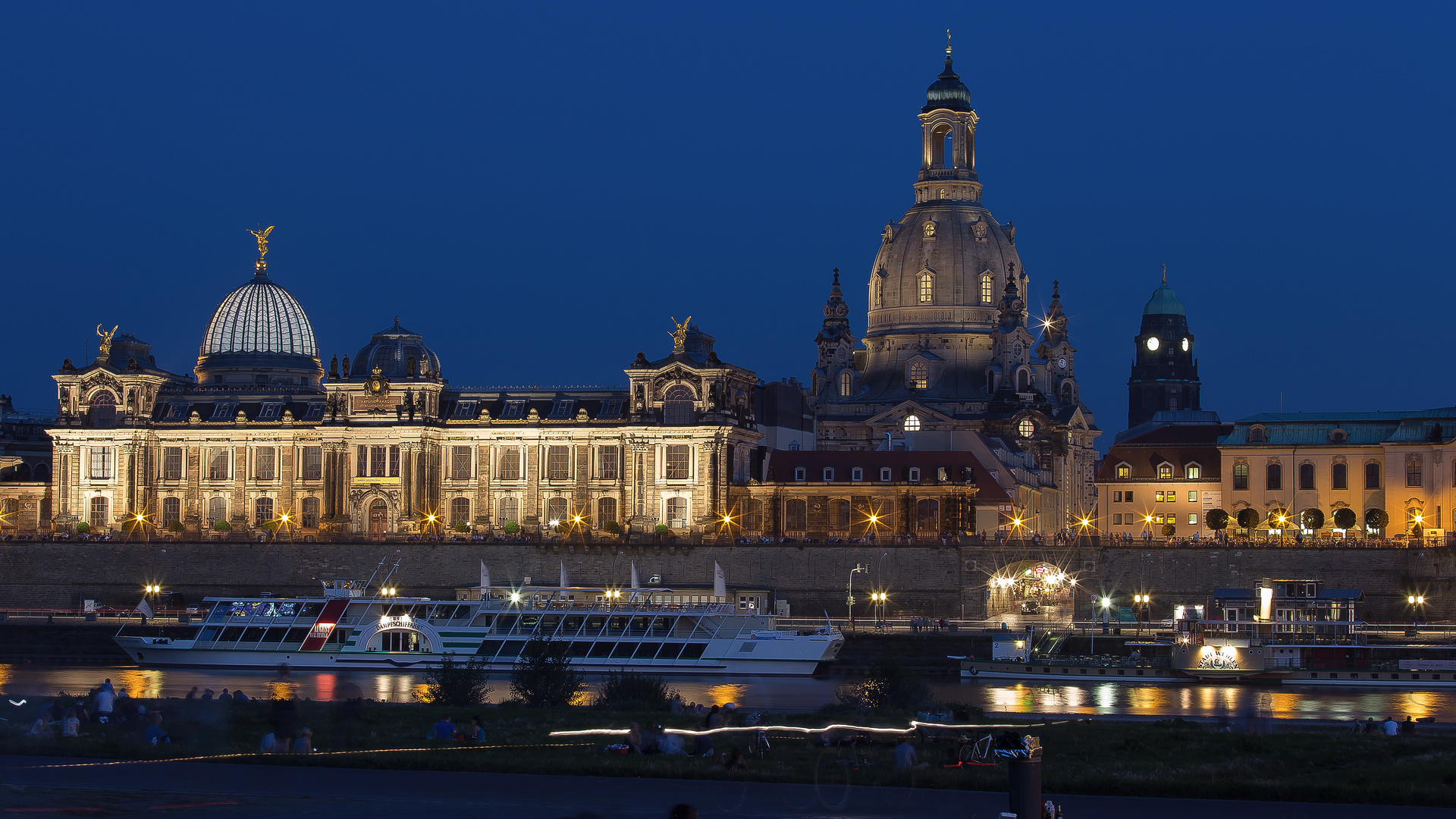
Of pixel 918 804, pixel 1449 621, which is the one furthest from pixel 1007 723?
pixel 1449 621

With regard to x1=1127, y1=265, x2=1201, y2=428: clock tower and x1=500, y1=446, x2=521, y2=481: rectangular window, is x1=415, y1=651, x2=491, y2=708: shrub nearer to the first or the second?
x1=500, y1=446, x2=521, y2=481: rectangular window

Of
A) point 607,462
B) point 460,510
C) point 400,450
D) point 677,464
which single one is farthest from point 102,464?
point 677,464

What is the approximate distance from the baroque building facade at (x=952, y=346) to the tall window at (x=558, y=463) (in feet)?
98.9

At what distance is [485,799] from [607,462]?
77.4 meters

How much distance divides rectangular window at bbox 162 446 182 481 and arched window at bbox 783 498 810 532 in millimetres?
35412

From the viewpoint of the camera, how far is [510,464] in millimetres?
111250

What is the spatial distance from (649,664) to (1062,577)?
2899 centimetres

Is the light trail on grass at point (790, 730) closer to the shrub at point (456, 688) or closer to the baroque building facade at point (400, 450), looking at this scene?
the shrub at point (456, 688)

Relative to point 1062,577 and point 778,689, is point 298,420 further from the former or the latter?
point 778,689

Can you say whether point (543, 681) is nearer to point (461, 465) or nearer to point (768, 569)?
point (768, 569)

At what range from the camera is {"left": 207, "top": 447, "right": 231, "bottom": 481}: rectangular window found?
374 ft

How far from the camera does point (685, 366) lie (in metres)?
109

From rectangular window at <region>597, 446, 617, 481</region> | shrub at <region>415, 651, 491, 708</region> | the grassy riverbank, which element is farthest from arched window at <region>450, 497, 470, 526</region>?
the grassy riverbank

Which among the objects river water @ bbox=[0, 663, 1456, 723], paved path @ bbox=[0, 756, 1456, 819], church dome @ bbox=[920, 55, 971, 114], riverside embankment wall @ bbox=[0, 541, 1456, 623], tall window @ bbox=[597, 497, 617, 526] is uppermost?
church dome @ bbox=[920, 55, 971, 114]
